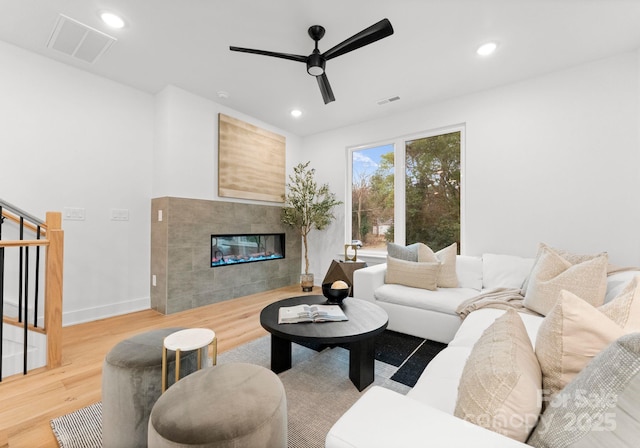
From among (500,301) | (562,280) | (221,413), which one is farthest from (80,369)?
(562,280)

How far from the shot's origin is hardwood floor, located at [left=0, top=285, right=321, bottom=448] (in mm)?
1460

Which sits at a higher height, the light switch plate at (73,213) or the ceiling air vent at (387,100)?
the ceiling air vent at (387,100)

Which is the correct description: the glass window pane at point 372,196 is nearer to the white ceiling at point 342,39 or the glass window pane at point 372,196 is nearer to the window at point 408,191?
the window at point 408,191

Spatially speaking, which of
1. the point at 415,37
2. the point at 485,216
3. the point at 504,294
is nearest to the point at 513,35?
the point at 415,37

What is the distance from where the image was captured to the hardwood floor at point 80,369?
4.79 feet

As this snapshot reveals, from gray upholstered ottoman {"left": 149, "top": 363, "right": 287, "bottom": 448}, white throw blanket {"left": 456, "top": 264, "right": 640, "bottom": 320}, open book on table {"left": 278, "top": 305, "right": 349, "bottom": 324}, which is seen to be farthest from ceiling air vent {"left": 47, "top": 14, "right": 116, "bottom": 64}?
white throw blanket {"left": 456, "top": 264, "right": 640, "bottom": 320}

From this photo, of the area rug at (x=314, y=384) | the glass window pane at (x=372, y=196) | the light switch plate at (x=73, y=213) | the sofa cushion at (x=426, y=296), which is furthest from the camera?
the glass window pane at (x=372, y=196)

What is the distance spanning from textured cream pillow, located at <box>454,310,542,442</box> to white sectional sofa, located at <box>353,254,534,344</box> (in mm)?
1746

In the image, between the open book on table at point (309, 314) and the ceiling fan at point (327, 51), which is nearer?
the open book on table at point (309, 314)

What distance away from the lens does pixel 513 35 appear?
7.69ft

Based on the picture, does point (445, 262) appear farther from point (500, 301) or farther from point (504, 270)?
point (500, 301)

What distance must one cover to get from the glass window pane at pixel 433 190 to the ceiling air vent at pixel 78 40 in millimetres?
3585

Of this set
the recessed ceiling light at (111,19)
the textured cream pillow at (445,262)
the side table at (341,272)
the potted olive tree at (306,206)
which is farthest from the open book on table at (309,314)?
the recessed ceiling light at (111,19)

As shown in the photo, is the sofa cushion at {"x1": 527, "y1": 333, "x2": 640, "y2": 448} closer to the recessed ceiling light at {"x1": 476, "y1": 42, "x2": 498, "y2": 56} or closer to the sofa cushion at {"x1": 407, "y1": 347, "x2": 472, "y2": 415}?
the sofa cushion at {"x1": 407, "y1": 347, "x2": 472, "y2": 415}
